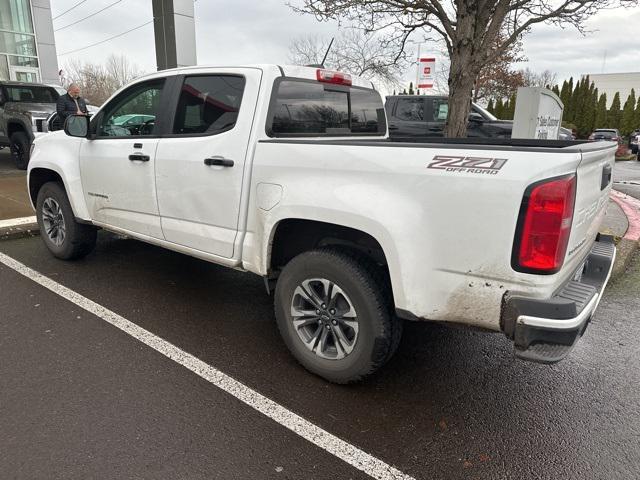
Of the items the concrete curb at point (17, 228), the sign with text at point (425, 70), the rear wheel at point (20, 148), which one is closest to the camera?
the concrete curb at point (17, 228)

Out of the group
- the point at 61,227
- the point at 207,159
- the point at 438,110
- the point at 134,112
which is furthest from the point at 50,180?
the point at 438,110

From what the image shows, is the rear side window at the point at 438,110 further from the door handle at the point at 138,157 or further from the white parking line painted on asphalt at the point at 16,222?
the door handle at the point at 138,157

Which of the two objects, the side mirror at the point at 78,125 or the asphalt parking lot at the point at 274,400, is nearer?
the asphalt parking lot at the point at 274,400

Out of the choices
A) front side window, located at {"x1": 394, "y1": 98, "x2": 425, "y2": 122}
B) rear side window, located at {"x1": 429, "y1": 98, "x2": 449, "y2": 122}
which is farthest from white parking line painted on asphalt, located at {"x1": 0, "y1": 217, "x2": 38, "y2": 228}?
rear side window, located at {"x1": 429, "y1": 98, "x2": 449, "y2": 122}

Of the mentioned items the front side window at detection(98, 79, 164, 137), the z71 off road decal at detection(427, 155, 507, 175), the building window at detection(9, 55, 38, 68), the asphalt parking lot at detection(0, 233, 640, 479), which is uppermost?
the building window at detection(9, 55, 38, 68)

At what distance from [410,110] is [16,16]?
16.8 m

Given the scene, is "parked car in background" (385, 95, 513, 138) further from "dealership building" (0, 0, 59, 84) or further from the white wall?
"dealership building" (0, 0, 59, 84)

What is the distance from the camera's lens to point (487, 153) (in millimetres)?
2223

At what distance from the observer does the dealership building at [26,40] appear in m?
19.3

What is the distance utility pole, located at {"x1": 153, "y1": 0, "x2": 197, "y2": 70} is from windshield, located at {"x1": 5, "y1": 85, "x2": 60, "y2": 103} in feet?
10.3

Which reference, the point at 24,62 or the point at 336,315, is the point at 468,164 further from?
the point at 24,62

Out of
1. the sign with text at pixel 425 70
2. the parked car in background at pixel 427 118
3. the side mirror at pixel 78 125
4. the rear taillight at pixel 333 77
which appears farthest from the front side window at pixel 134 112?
the sign with text at pixel 425 70

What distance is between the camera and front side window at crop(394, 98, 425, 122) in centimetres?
1326

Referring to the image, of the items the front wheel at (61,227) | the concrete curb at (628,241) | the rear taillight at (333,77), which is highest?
the rear taillight at (333,77)
